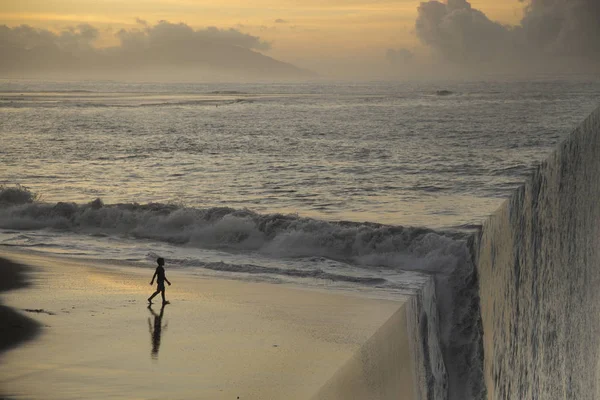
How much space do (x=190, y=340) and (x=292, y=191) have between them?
13.6 metres

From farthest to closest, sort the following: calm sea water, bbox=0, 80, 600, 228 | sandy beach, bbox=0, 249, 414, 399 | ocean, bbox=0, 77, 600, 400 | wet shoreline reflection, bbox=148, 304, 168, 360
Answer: calm sea water, bbox=0, 80, 600, 228, ocean, bbox=0, 77, 600, 400, wet shoreline reflection, bbox=148, 304, 168, 360, sandy beach, bbox=0, 249, 414, 399

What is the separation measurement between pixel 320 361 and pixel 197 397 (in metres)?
1.48

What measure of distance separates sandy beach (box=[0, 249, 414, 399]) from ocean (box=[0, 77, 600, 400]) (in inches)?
43.3

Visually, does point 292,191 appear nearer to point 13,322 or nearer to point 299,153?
point 299,153

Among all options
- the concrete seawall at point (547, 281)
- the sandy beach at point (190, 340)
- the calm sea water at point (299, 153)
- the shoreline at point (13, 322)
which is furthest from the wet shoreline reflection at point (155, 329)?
the calm sea water at point (299, 153)

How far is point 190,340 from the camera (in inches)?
281

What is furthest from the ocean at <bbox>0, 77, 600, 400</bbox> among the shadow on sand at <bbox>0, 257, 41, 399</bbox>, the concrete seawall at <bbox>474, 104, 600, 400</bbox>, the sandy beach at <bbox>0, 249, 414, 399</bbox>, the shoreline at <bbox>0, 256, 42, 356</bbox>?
the shadow on sand at <bbox>0, 257, 41, 399</bbox>

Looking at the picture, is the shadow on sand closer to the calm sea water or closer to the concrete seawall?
the concrete seawall

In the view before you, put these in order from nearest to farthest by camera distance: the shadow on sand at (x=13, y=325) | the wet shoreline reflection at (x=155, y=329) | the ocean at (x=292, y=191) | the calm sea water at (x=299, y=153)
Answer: the wet shoreline reflection at (x=155, y=329), the shadow on sand at (x=13, y=325), the ocean at (x=292, y=191), the calm sea water at (x=299, y=153)

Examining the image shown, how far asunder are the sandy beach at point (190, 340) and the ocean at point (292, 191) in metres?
1.10

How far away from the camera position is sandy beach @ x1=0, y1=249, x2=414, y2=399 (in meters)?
5.45

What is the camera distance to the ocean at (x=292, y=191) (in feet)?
39.7

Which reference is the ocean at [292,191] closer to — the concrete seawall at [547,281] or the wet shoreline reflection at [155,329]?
the concrete seawall at [547,281]

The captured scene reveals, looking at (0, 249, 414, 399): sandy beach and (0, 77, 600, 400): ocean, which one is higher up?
(0, 249, 414, 399): sandy beach
